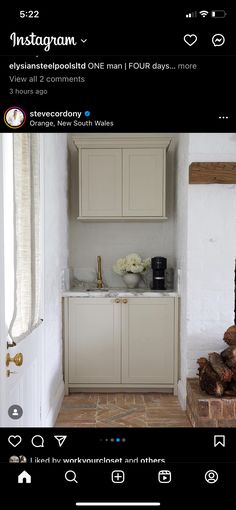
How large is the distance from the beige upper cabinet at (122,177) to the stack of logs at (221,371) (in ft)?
3.50

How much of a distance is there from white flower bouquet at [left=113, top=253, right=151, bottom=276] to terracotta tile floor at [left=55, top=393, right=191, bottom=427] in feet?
2.84

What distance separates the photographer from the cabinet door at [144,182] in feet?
8.71

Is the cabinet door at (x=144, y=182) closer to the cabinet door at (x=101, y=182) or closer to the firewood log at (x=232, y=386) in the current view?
the cabinet door at (x=101, y=182)

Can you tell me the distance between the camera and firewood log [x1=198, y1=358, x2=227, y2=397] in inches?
70.7

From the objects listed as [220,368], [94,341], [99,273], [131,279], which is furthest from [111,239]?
[220,368]

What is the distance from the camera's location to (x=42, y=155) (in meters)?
1.73

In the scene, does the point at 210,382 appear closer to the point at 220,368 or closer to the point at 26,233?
the point at 220,368
